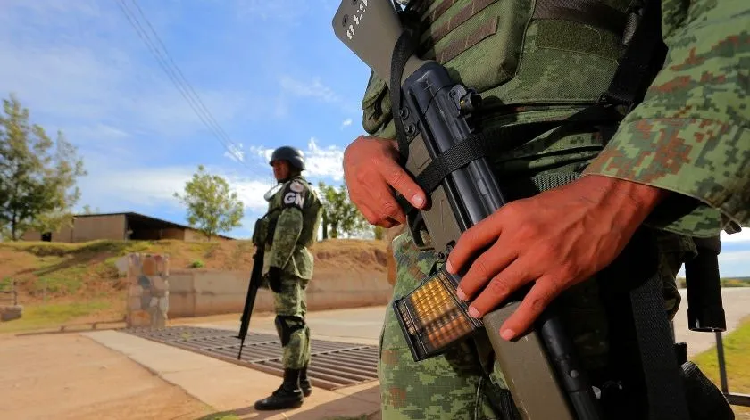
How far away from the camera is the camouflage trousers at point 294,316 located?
140 inches

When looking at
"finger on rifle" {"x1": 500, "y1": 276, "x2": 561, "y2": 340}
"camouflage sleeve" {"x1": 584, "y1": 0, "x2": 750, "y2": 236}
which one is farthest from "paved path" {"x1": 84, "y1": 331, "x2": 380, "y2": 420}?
"camouflage sleeve" {"x1": 584, "y1": 0, "x2": 750, "y2": 236}

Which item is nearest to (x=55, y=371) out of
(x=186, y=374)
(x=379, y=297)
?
(x=186, y=374)

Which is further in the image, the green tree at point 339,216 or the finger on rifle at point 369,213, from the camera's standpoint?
the green tree at point 339,216

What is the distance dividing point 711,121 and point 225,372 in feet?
15.1

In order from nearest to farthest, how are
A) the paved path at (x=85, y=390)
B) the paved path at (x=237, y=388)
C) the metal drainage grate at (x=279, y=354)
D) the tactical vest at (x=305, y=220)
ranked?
the paved path at (x=237, y=388)
the paved path at (x=85, y=390)
the tactical vest at (x=305, y=220)
the metal drainage grate at (x=279, y=354)

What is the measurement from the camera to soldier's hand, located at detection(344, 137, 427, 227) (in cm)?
99

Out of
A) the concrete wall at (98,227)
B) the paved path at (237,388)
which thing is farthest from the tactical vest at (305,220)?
the concrete wall at (98,227)

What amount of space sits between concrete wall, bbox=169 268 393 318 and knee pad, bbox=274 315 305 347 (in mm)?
7061

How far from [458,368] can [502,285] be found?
1.15 ft

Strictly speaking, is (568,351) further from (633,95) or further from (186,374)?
(186,374)

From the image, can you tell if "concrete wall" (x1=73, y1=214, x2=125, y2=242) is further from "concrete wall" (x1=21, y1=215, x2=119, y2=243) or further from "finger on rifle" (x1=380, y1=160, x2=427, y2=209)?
"finger on rifle" (x1=380, y1=160, x2=427, y2=209)

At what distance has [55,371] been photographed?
16.2ft

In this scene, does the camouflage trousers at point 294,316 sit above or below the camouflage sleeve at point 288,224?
below

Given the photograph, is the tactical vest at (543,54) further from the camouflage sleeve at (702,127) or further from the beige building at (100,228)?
the beige building at (100,228)
